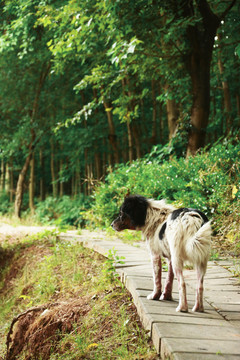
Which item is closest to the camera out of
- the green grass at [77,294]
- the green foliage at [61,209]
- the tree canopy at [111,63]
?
the green grass at [77,294]

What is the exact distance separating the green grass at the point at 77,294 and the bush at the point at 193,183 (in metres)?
2.01

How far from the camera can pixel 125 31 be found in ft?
26.7

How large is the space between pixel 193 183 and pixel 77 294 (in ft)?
10.1

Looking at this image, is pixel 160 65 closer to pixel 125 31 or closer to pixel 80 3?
pixel 125 31

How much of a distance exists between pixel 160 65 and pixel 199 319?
8.48 meters

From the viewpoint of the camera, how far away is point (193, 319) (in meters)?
2.55

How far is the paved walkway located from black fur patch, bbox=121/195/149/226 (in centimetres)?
63

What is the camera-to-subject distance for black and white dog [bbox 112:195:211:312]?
2.62 meters

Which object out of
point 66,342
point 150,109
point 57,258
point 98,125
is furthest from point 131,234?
point 150,109

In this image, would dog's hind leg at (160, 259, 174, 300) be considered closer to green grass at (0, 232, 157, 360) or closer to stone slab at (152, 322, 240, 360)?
green grass at (0, 232, 157, 360)

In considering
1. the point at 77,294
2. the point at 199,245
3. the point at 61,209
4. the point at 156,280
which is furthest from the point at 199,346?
the point at 61,209

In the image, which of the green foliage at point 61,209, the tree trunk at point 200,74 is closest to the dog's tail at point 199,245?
the tree trunk at point 200,74

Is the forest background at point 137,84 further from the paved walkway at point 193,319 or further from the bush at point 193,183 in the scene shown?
the paved walkway at point 193,319

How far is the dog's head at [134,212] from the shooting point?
3.18 meters
